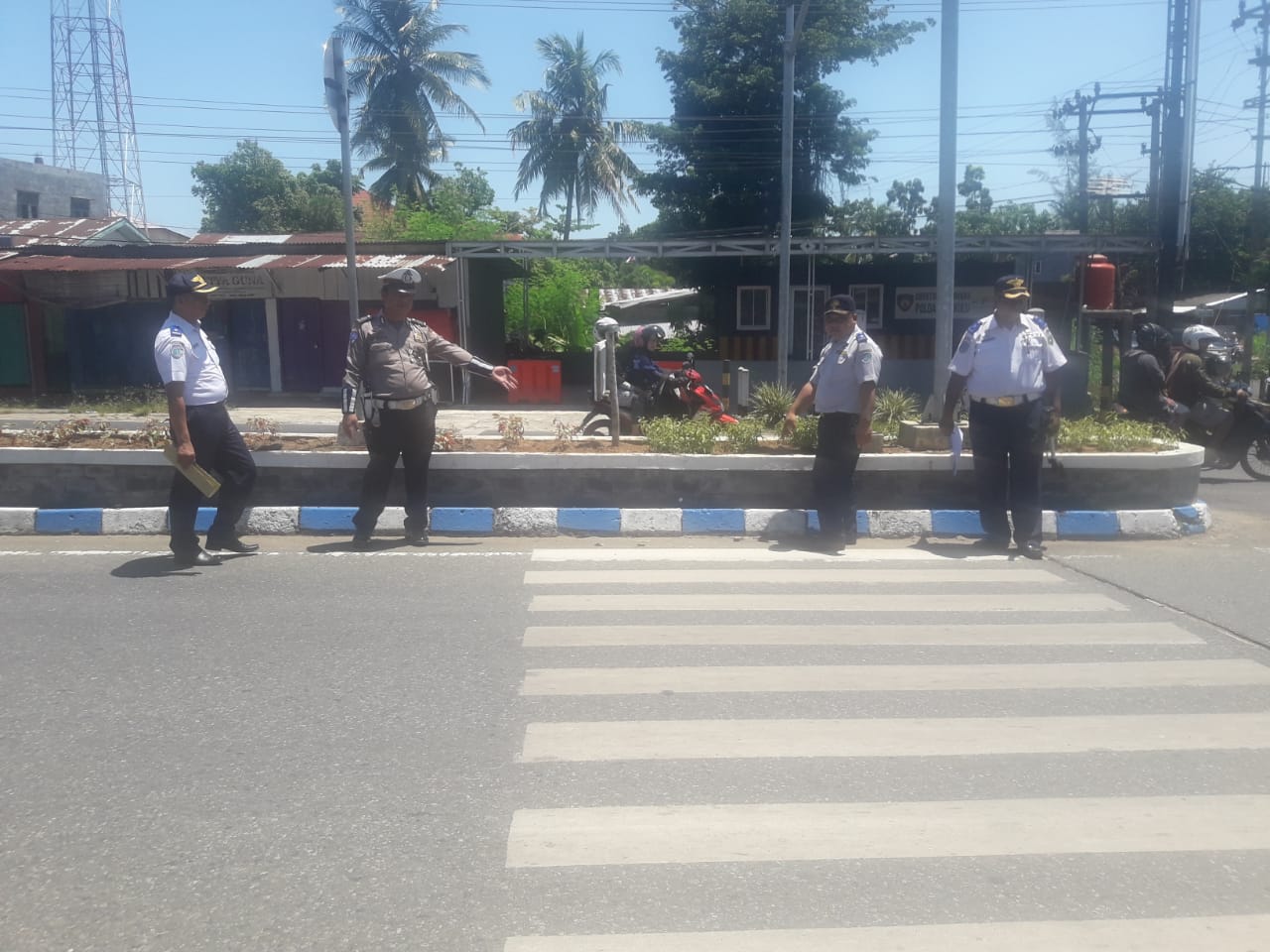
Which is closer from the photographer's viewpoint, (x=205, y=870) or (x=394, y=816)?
(x=205, y=870)

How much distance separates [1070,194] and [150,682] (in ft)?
143

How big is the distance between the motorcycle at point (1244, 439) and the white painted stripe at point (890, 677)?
7.93 m

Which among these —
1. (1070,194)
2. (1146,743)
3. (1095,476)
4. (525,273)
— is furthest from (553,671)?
(1070,194)

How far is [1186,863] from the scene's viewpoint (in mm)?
3564

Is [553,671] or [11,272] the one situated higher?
[11,272]

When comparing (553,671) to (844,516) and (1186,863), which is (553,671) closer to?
(1186,863)

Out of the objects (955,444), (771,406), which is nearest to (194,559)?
(955,444)

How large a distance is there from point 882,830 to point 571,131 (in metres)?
39.1

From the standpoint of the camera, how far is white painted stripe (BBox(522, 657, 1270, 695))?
5164mm

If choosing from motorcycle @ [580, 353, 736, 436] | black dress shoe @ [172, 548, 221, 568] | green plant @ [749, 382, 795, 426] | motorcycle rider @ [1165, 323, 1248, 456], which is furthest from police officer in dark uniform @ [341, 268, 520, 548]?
motorcycle rider @ [1165, 323, 1248, 456]

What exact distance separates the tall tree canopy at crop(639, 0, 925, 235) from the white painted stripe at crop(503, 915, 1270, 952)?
27.7 meters

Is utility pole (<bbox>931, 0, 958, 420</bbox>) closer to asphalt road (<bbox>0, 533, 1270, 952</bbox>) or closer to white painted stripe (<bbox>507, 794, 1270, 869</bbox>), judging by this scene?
asphalt road (<bbox>0, 533, 1270, 952</bbox>)

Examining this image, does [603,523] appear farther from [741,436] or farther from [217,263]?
[217,263]

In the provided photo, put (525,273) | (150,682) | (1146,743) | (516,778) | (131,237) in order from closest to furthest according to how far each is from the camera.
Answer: (516,778) < (1146,743) < (150,682) < (525,273) < (131,237)
